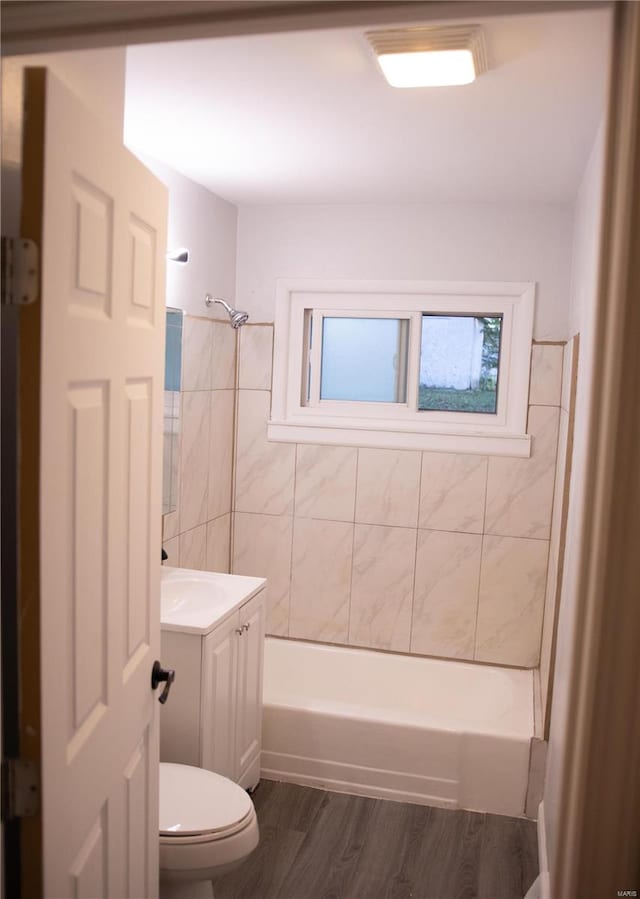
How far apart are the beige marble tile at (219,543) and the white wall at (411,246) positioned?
110 cm

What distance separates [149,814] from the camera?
1898mm

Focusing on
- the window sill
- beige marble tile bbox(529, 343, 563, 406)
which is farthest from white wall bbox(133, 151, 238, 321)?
beige marble tile bbox(529, 343, 563, 406)

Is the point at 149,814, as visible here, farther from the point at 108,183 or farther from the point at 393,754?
the point at 393,754

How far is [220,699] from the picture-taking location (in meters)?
2.91

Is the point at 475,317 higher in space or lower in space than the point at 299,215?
lower

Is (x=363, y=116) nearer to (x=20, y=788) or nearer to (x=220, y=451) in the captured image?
(x=220, y=451)

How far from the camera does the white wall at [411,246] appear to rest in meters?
3.90

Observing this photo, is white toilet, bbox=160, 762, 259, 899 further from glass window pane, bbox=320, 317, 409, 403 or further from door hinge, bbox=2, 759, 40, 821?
glass window pane, bbox=320, 317, 409, 403

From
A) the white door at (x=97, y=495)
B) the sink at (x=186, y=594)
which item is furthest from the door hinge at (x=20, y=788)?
the sink at (x=186, y=594)

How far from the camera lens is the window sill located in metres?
3.99

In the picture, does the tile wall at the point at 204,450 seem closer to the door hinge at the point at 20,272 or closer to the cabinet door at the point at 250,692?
the cabinet door at the point at 250,692

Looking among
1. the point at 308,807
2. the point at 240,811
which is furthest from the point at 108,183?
the point at 308,807

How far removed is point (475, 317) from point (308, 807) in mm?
2444

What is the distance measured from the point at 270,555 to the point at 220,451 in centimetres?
65
